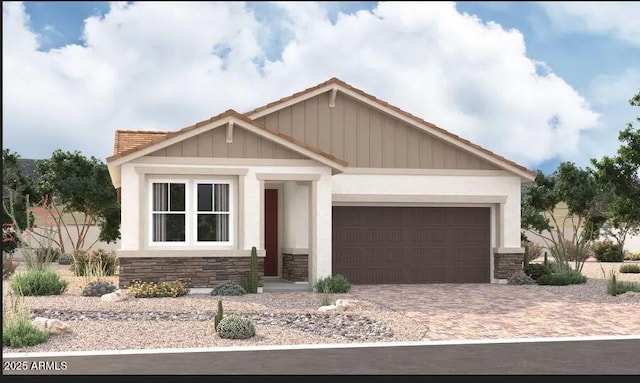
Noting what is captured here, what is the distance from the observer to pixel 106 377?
10.1 m

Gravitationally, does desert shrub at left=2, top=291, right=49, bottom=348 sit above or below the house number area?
above

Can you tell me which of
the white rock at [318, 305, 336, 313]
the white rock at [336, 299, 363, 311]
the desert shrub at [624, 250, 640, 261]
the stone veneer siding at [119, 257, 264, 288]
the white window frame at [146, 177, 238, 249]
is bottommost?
the desert shrub at [624, 250, 640, 261]

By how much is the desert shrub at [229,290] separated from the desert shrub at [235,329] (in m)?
6.30

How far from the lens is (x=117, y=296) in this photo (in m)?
18.4

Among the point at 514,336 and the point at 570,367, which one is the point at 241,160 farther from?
the point at 570,367

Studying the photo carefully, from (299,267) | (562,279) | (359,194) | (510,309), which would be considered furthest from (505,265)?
(510,309)

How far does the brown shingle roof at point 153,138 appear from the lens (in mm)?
20297

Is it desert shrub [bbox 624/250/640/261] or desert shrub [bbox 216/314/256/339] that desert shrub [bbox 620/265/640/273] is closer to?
desert shrub [bbox 624/250/640/261]

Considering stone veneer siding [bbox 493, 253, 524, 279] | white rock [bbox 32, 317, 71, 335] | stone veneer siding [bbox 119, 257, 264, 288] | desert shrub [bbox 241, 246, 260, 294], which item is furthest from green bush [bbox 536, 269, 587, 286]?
white rock [bbox 32, 317, 71, 335]

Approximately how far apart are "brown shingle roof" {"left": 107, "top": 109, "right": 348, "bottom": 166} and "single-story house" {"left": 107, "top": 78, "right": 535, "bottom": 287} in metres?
0.07

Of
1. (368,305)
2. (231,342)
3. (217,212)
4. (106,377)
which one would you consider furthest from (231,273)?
(106,377)

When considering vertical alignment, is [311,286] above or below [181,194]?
below

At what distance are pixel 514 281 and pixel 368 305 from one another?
8.19 m

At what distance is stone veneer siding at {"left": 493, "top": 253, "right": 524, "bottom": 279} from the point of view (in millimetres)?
24859
